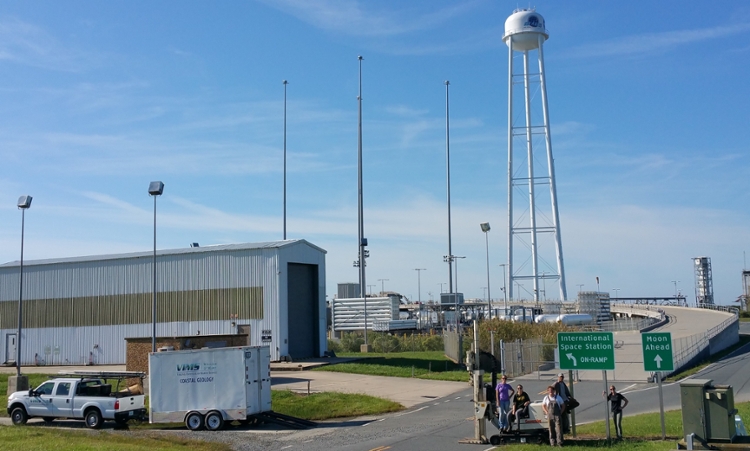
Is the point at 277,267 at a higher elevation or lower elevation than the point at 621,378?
higher

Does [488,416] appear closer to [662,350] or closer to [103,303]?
[662,350]

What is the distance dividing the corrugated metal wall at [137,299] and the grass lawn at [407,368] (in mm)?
5092

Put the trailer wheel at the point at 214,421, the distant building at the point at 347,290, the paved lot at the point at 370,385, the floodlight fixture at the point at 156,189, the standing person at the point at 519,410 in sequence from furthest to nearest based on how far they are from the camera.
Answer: the distant building at the point at 347,290 < the floodlight fixture at the point at 156,189 < the paved lot at the point at 370,385 < the trailer wheel at the point at 214,421 < the standing person at the point at 519,410

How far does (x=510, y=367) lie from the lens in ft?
130

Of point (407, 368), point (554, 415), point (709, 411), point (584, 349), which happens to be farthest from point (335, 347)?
point (709, 411)

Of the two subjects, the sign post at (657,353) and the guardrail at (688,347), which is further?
the guardrail at (688,347)

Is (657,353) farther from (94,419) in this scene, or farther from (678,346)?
(678,346)

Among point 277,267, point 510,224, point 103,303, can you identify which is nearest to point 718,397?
point 277,267

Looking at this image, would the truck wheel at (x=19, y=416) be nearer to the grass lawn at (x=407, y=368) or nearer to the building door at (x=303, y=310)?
the grass lawn at (x=407, y=368)

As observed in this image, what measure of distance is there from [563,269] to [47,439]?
72.5m

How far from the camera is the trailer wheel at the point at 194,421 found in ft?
82.2

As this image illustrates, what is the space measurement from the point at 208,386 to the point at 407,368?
17484 mm

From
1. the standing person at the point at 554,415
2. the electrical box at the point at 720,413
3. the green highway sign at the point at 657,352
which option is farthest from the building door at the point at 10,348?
the electrical box at the point at 720,413

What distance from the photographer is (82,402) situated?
1019 inches
